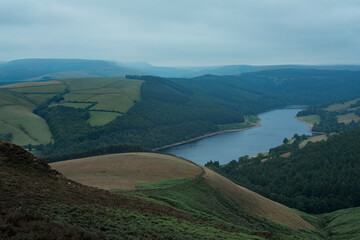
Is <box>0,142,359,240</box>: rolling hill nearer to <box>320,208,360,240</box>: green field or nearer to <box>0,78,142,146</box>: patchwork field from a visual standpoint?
<box>320,208,360,240</box>: green field

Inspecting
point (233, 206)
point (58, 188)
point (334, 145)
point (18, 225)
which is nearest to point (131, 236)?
point (18, 225)

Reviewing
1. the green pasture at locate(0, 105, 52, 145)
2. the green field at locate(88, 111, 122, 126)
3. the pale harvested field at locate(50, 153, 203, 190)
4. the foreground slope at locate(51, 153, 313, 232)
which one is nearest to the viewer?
the pale harvested field at locate(50, 153, 203, 190)

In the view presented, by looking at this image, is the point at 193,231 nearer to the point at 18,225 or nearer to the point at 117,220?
the point at 117,220

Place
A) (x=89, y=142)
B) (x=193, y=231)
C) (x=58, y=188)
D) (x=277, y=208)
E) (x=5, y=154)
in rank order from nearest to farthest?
1. (x=193, y=231)
2. (x=58, y=188)
3. (x=5, y=154)
4. (x=277, y=208)
5. (x=89, y=142)

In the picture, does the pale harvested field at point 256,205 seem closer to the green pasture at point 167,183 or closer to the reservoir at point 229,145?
the green pasture at point 167,183

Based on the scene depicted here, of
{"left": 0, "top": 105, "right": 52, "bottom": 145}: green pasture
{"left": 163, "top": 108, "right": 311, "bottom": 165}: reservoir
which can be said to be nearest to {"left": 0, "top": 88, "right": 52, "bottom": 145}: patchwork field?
{"left": 0, "top": 105, "right": 52, "bottom": 145}: green pasture

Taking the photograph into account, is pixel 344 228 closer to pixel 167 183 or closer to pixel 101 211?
pixel 167 183

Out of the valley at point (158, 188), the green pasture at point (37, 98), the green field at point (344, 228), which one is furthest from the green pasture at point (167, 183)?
the green pasture at point (37, 98)

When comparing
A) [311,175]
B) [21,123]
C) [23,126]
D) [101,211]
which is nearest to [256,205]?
[101,211]
